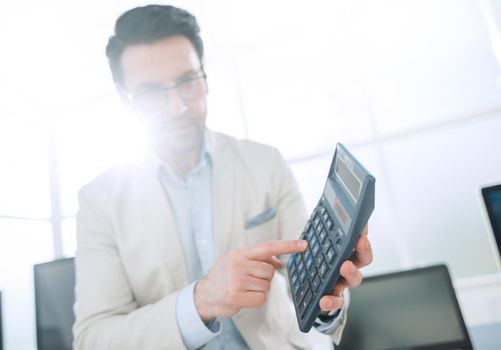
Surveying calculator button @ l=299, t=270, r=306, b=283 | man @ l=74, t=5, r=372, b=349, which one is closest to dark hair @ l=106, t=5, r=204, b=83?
man @ l=74, t=5, r=372, b=349

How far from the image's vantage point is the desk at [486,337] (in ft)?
3.45

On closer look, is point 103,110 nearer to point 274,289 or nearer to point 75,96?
point 75,96

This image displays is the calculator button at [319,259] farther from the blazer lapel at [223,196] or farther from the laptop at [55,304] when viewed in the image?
the laptop at [55,304]

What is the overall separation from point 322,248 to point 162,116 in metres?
0.60

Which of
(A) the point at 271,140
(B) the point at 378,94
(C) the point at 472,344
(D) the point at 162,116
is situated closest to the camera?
(D) the point at 162,116

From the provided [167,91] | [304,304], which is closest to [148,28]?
[167,91]

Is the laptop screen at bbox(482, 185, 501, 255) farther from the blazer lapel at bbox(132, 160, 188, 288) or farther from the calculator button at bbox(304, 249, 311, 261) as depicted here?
the blazer lapel at bbox(132, 160, 188, 288)

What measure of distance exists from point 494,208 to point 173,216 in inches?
39.4

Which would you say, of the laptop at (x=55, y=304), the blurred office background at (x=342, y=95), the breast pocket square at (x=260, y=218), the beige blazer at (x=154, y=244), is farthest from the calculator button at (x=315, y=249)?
the blurred office background at (x=342, y=95)

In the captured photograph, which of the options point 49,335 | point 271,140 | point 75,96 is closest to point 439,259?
point 271,140

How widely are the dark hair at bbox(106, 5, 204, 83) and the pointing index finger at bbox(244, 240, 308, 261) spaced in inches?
27.6

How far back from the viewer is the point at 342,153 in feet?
1.82

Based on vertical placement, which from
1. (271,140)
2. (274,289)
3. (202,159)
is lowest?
(274,289)

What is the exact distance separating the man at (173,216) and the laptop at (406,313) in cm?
38
